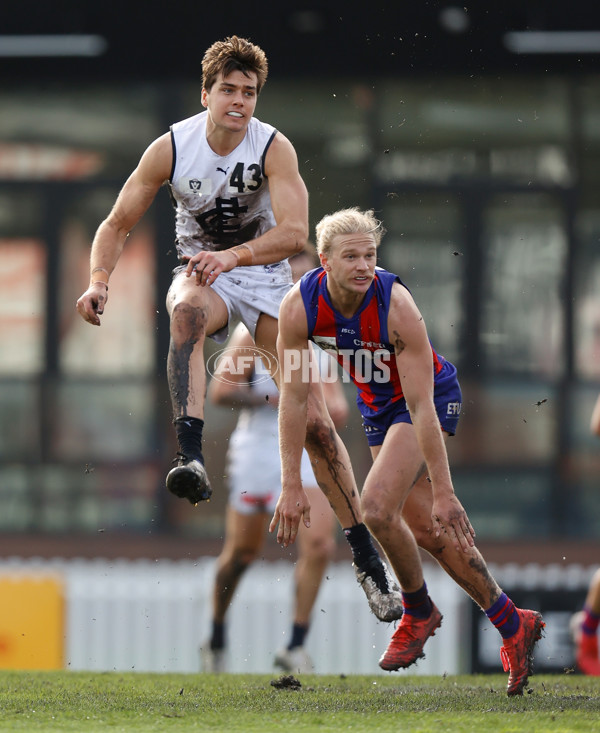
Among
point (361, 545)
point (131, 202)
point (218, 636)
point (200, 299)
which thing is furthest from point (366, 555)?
point (131, 202)

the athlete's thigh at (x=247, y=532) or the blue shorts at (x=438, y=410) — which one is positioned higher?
the blue shorts at (x=438, y=410)

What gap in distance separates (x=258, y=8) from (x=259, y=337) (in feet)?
14.3

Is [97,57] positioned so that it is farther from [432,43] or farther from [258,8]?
[432,43]

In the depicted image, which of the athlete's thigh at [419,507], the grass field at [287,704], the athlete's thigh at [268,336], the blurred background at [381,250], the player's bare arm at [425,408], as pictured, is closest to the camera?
the grass field at [287,704]

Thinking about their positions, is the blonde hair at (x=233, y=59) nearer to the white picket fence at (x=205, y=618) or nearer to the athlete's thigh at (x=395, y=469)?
the athlete's thigh at (x=395, y=469)

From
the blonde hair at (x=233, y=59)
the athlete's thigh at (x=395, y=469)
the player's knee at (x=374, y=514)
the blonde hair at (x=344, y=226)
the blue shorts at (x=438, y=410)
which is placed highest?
the blonde hair at (x=233, y=59)

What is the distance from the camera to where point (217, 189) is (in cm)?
635

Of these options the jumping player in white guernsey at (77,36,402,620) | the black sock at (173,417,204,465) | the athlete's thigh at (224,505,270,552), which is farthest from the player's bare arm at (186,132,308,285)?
the athlete's thigh at (224,505,270,552)

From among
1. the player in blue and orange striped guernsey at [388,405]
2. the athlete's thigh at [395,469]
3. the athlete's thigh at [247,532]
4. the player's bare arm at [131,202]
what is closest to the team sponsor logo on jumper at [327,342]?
the player in blue and orange striped guernsey at [388,405]

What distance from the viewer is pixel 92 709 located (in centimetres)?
557

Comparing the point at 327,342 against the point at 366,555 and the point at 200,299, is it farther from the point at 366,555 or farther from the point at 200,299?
the point at 366,555

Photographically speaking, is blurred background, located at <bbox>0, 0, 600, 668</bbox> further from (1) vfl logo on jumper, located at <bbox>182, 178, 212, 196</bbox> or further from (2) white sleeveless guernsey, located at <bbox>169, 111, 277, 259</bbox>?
(1) vfl logo on jumper, located at <bbox>182, 178, 212, 196</bbox>

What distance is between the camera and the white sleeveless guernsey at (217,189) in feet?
20.8

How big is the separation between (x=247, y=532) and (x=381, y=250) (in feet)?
10.8
